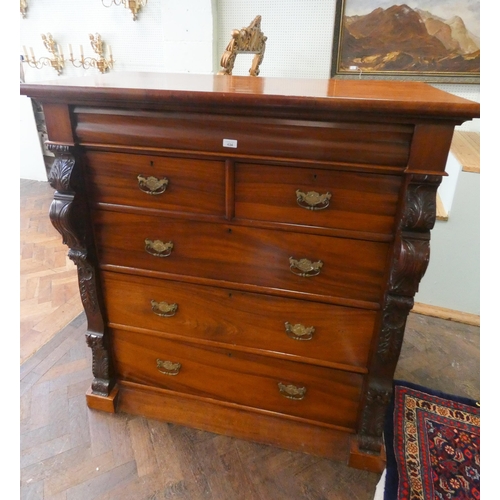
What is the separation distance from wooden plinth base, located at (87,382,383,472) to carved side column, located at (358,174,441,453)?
132 mm

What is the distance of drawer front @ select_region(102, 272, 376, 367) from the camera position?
112 cm

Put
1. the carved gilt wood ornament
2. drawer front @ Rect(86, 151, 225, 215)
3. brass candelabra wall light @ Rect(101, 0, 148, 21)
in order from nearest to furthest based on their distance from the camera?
drawer front @ Rect(86, 151, 225, 215), the carved gilt wood ornament, brass candelabra wall light @ Rect(101, 0, 148, 21)

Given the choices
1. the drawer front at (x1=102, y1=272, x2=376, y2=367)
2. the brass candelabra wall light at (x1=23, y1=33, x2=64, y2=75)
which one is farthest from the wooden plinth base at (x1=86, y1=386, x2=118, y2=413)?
the brass candelabra wall light at (x1=23, y1=33, x2=64, y2=75)

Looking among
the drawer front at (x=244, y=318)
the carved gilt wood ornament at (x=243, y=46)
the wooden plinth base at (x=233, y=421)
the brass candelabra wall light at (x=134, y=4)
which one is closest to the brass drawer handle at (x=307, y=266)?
the drawer front at (x=244, y=318)

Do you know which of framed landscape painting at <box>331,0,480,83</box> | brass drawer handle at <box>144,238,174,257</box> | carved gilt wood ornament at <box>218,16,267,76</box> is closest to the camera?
brass drawer handle at <box>144,238,174,257</box>

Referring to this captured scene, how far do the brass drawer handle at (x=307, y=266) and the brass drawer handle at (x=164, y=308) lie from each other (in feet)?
1.44

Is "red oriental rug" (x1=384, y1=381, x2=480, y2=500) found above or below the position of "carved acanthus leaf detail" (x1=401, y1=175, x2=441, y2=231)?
below

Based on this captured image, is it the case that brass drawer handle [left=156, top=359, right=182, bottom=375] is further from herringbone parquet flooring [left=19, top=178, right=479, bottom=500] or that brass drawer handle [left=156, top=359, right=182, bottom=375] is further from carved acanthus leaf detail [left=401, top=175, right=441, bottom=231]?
carved acanthus leaf detail [left=401, top=175, right=441, bottom=231]

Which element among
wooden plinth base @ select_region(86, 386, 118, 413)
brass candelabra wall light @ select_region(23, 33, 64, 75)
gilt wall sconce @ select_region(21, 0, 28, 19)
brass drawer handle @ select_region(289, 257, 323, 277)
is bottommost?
wooden plinth base @ select_region(86, 386, 118, 413)

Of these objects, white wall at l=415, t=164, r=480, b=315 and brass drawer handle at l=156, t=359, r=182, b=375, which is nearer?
brass drawer handle at l=156, t=359, r=182, b=375

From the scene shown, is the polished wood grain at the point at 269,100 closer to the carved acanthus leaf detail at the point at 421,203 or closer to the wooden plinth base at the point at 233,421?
the carved acanthus leaf detail at the point at 421,203
